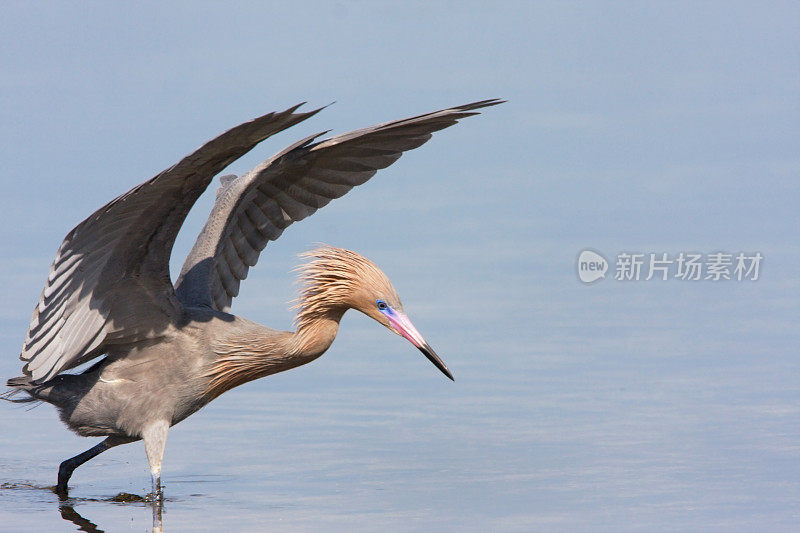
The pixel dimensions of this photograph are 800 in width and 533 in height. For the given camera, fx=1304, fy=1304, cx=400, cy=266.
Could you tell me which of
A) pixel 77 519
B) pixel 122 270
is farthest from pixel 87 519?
pixel 122 270

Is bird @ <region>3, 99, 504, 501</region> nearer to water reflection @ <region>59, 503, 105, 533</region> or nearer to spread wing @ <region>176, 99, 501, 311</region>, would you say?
spread wing @ <region>176, 99, 501, 311</region>

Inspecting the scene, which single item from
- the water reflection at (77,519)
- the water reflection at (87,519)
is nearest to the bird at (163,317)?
the water reflection at (87,519)

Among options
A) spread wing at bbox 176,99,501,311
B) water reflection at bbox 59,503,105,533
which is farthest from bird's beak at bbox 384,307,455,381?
water reflection at bbox 59,503,105,533

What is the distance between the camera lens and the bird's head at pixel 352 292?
8664 mm

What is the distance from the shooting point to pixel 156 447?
350 inches

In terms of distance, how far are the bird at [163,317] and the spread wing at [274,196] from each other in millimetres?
17

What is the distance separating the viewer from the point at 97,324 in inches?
344

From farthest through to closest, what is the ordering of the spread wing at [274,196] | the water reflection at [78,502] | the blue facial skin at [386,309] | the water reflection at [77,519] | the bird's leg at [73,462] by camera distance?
the bird's leg at [73,462], the spread wing at [274,196], the blue facial skin at [386,309], the water reflection at [78,502], the water reflection at [77,519]

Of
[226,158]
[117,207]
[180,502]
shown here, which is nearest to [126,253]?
[117,207]

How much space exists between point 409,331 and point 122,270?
76.0 inches

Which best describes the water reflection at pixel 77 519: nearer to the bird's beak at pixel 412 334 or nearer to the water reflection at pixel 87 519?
the water reflection at pixel 87 519

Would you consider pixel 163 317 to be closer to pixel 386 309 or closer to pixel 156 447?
pixel 156 447

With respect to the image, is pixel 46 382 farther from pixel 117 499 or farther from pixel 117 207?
pixel 117 207

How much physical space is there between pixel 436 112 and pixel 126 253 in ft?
7.32
